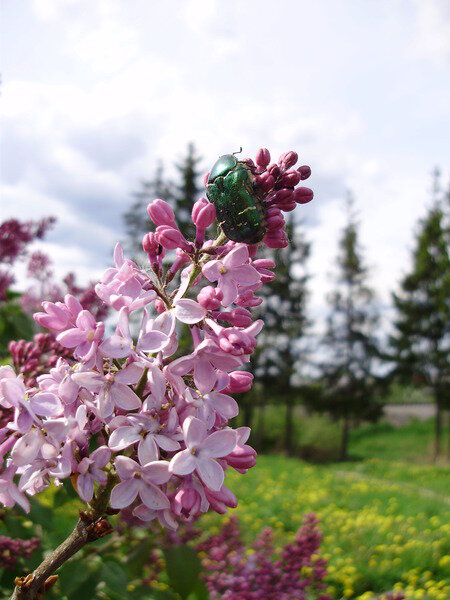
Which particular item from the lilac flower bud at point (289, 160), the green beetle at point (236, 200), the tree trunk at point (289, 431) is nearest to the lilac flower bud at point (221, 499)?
the green beetle at point (236, 200)

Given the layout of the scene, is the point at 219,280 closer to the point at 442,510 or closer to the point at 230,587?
the point at 230,587

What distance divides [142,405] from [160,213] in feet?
1.57

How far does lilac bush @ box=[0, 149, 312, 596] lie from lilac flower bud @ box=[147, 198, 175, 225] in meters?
0.17

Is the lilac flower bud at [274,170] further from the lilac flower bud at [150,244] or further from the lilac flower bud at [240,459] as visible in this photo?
the lilac flower bud at [240,459]

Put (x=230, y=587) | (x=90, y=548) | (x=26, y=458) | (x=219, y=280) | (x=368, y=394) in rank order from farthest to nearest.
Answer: (x=368, y=394)
(x=230, y=587)
(x=90, y=548)
(x=219, y=280)
(x=26, y=458)

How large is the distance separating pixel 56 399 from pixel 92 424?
0.09m

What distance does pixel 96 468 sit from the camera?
1.07 metres

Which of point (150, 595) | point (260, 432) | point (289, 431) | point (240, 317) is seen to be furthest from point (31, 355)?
point (260, 432)

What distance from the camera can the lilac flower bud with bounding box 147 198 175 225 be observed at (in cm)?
133

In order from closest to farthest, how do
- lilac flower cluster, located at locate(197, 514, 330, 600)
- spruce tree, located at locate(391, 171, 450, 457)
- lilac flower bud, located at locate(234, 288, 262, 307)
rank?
lilac flower bud, located at locate(234, 288, 262, 307) → lilac flower cluster, located at locate(197, 514, 330, 600) → spruce tree, located at locate(391, 171, 450, 457)

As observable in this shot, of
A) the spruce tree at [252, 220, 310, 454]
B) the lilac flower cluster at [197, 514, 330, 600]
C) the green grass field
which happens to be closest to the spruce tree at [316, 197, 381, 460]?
the spruce tree at [252, 220, 310, 454]

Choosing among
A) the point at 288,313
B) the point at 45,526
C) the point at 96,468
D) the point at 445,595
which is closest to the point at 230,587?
the point at 45,526

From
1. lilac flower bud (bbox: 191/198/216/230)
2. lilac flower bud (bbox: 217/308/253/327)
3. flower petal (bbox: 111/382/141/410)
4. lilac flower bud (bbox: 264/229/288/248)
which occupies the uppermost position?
lilac flower bud (bbox: 191/198/216/230)

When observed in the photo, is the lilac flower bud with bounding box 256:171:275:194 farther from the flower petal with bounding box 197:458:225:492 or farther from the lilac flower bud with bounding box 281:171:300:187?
the flower petal with bounding box 197:458:225:492
